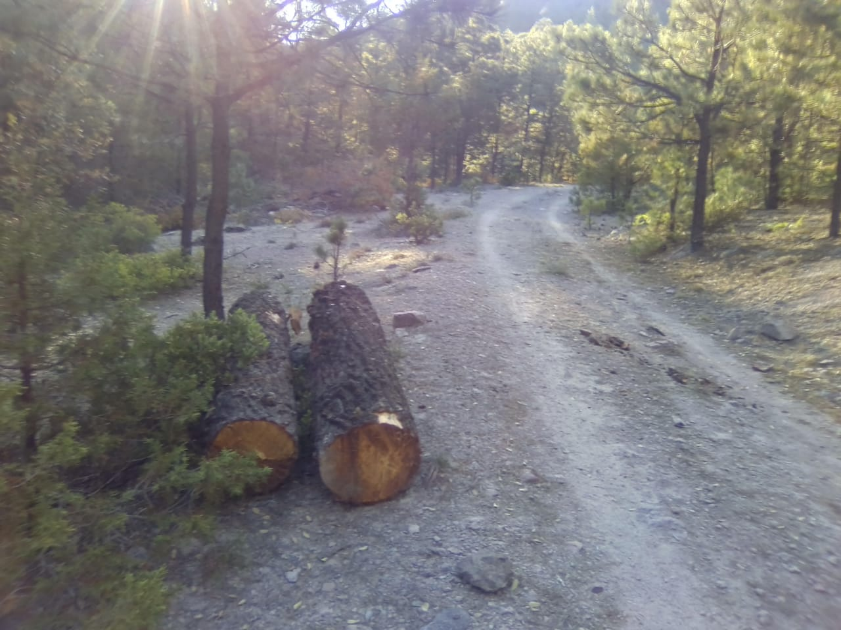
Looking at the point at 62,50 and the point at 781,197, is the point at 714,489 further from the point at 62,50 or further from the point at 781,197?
the point at 781,197

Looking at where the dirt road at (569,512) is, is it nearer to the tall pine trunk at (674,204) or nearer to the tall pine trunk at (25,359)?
the tall pine trunk at (25,359)

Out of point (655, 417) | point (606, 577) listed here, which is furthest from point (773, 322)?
point (606, 577)

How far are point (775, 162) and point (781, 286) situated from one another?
6410 mm

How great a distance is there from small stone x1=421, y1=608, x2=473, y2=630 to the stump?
1695 millimetres

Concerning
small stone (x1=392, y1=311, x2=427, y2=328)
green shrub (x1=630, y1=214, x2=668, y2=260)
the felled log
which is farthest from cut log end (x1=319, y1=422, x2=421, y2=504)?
green shrub (x1=630, y1=214, x2=668, y2=260)

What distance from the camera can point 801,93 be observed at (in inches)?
498

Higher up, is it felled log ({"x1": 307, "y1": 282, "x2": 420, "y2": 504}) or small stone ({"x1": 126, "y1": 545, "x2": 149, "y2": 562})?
felled log ({"x1": 307, "y1": 282, "x2": 420, "y2": 504})

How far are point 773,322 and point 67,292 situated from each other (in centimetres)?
910

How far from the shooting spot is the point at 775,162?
1650 cm

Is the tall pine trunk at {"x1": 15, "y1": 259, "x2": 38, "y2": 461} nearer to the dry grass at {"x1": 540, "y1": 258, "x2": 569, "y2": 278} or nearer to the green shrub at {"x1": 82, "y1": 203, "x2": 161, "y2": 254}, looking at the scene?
the green shrub at {"x1": 82, "y1": 203, "x2": 161, "y2": 254}

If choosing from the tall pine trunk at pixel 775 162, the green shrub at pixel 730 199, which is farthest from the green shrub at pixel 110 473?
the green shrub at pixel 730 199

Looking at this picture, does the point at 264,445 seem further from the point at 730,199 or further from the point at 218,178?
the point at 730,199

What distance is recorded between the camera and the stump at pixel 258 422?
4.99 m

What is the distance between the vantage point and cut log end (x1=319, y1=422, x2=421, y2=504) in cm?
497
